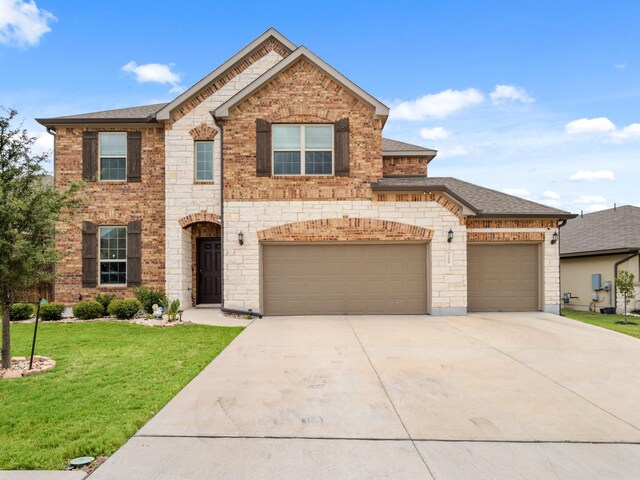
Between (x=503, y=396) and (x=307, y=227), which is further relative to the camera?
(x=307, y=227)

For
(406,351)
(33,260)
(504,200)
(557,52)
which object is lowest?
(406,351)

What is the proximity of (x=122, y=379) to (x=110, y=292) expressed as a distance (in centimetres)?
881

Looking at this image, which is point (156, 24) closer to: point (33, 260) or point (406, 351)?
point (33, 260)

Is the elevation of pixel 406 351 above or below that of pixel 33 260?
below

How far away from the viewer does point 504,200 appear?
1488 centimetres

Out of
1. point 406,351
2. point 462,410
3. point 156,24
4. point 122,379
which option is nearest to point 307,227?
point 406,351

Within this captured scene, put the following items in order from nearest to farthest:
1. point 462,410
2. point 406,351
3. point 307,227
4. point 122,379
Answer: point 462,410 → point 122,379 → point 406,351 → point 307,227

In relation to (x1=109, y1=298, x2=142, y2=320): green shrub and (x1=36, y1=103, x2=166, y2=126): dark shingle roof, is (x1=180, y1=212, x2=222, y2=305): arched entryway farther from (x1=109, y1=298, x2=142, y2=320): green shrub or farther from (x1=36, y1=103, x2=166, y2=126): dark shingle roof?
(x1=36, y1=103, x2=166, y2=126): dark shingle roof

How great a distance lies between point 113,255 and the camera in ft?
47.7

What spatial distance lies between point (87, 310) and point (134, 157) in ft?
16.9

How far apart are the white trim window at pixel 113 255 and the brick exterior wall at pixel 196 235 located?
2.17 meters

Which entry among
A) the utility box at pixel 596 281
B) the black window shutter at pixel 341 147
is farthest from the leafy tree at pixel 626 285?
the black window shutter at pixel 341 147

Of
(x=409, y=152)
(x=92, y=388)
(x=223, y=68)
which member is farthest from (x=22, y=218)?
(x=409, y=152)

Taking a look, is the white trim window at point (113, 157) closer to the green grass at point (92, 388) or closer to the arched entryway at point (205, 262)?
the arched entryway at point (205, 262)
